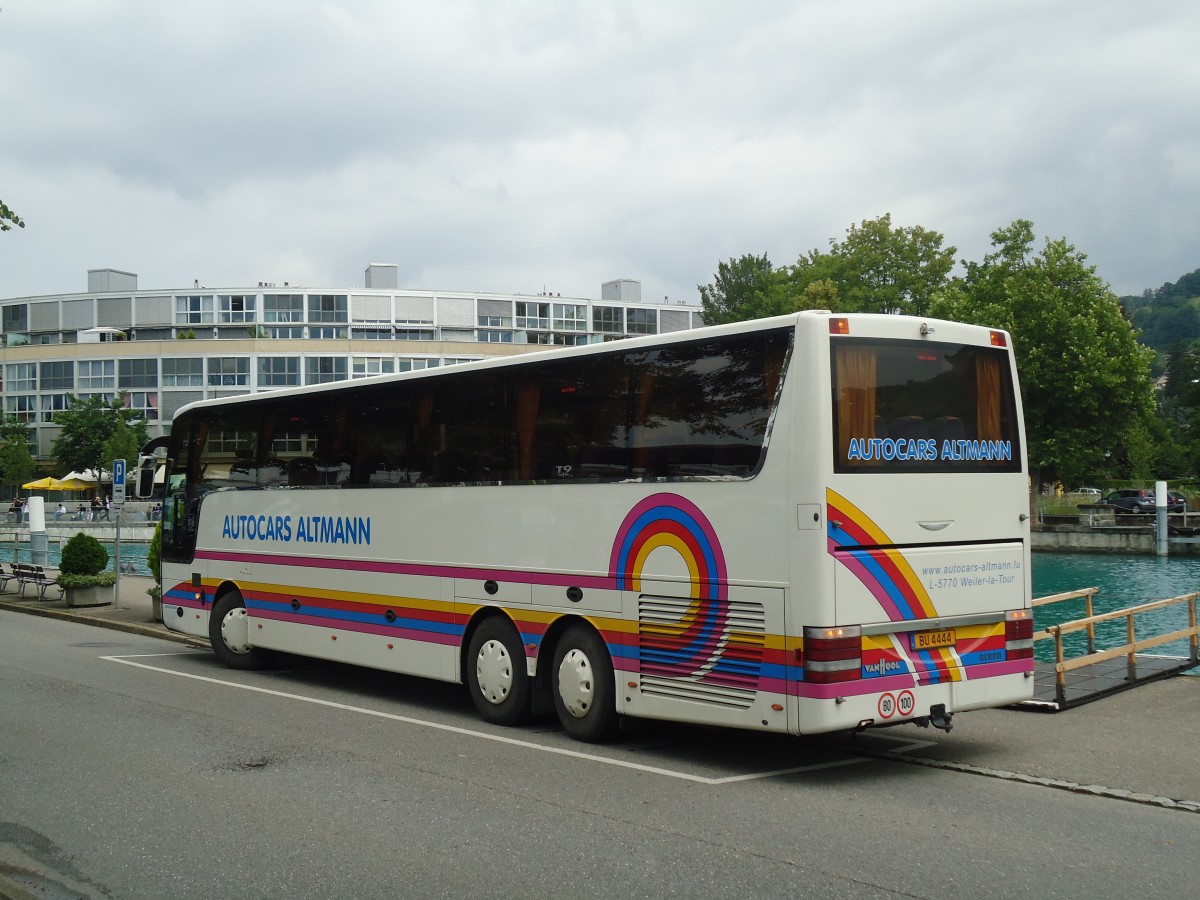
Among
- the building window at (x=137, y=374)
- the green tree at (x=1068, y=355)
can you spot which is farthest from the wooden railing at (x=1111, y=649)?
the building window at (x=137, y=374)

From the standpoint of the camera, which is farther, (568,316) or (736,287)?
(568,316)

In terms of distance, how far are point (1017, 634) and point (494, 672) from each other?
475 centimetres

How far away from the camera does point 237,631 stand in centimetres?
1555

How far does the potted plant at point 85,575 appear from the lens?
24797 millimetres

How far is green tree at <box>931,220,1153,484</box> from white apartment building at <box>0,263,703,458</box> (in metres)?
52.6

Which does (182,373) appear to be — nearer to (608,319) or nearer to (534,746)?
(608,319)

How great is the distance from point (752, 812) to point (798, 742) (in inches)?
109

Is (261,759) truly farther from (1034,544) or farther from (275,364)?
(275,364)

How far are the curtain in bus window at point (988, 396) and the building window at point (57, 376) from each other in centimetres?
10972

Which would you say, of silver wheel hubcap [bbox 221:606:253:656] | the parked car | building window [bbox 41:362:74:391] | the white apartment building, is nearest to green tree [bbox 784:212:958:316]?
the parked car

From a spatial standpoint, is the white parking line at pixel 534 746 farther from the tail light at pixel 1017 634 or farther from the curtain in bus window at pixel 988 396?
the curtain in bus window at pixel 988 396

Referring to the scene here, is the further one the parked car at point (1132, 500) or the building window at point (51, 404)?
the building window at point (51, 404)

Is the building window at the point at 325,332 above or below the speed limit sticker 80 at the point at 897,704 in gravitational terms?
above

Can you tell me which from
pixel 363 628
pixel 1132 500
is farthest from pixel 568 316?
pixel 363 628
